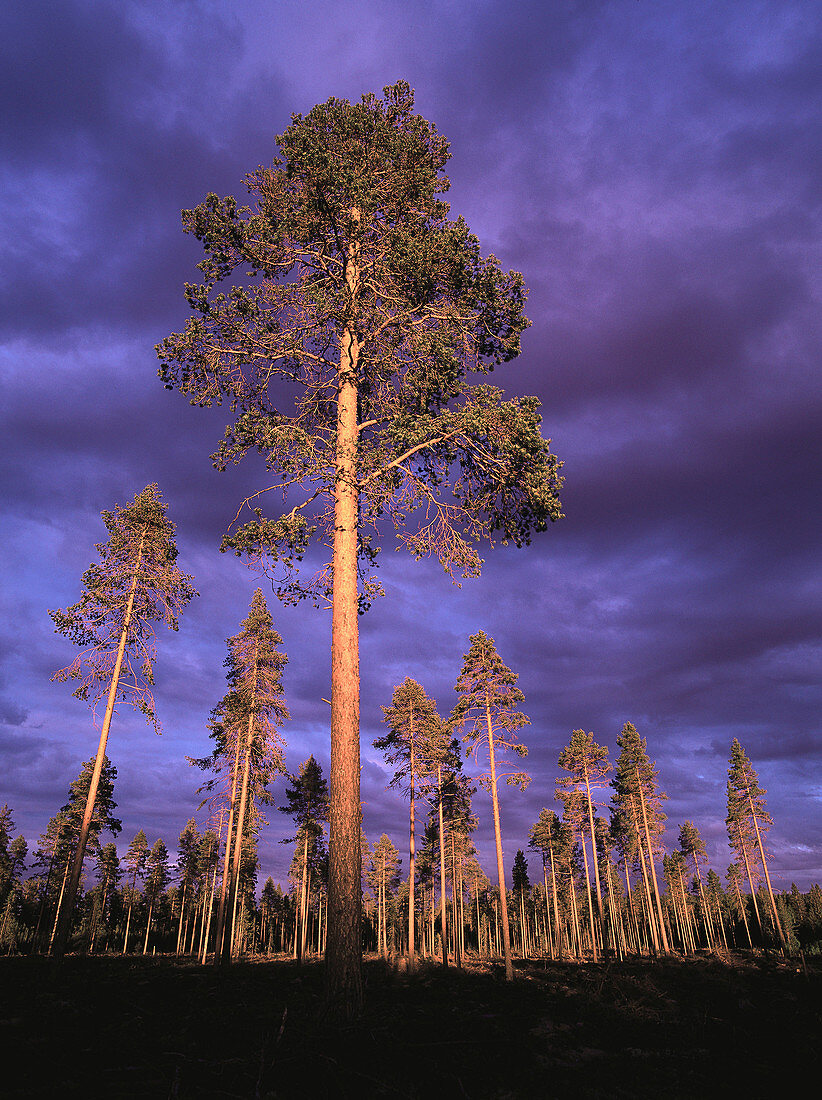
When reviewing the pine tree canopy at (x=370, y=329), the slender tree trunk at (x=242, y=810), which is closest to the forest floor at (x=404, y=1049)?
the pine tree canopy at (x=370, y=329)

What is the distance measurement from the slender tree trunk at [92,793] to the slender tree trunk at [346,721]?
12.4m

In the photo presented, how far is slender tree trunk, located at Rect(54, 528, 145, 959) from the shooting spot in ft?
50.6

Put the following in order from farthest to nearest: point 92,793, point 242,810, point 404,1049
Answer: point 242,810 → point 92,793 → point 404,1049

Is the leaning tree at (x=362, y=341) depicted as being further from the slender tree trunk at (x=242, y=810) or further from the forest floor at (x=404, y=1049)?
the slender tree trunk at (x=242, y=810)

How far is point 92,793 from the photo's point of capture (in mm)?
17672

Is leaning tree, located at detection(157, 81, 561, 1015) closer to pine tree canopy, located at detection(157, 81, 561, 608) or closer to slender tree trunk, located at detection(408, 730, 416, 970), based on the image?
pine tree canopy, located at detection(157, 81, 561, 608)

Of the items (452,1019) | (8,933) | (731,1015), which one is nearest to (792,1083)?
(452,1019)

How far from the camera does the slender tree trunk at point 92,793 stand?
50.6ft

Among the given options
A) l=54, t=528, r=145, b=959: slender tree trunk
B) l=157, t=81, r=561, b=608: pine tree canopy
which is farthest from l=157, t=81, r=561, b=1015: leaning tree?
l=54, t=528, r=145, b=959: slender tree trunk

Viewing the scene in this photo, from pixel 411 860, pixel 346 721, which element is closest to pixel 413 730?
pixel 411 860

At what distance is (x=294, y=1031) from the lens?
16.3 feet

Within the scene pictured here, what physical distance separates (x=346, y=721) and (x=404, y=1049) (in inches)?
160

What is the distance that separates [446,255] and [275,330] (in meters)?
3.64

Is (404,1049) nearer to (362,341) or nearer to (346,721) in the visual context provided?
(346,721)
